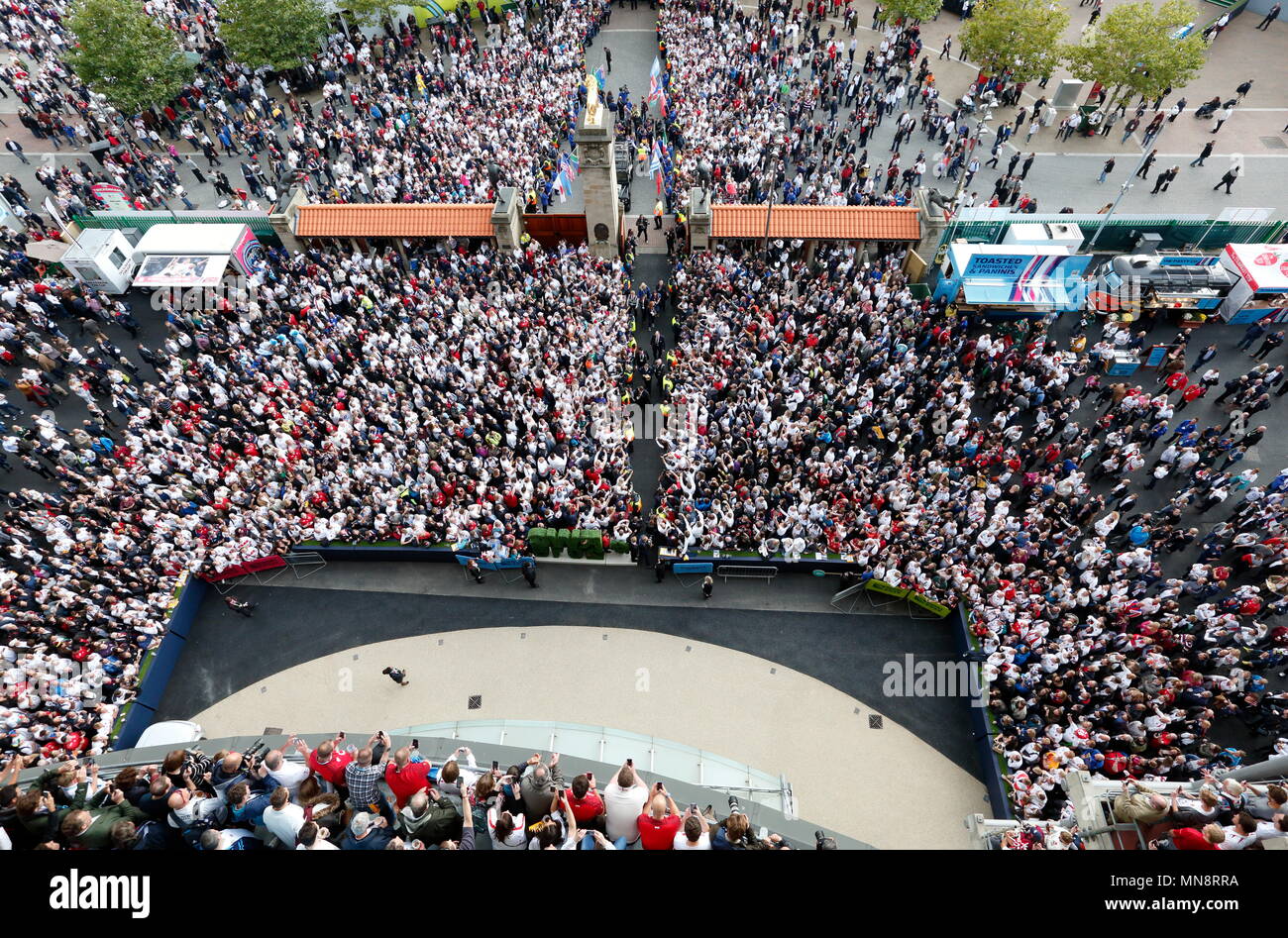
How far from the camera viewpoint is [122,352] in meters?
28.6

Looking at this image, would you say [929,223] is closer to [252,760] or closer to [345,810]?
[345,810]

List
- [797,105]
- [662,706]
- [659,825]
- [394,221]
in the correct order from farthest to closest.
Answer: [797,105]
[394,221]
[662,706]
[659,825]

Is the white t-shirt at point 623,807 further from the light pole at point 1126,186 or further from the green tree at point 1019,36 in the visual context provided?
the green tree at point 1019,36

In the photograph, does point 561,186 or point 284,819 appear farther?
point 561,186

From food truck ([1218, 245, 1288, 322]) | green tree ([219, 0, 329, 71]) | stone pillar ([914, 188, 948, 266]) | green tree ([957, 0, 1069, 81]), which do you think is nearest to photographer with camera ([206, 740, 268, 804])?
stone pillar ([914, 188, 948, 266])

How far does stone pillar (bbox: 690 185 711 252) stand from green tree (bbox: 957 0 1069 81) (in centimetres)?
2223

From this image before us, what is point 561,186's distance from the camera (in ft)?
106

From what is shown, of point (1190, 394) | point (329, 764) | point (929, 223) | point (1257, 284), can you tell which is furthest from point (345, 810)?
point (1257, 284)

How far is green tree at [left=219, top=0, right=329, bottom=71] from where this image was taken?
40094mm

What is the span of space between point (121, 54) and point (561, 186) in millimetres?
28070
